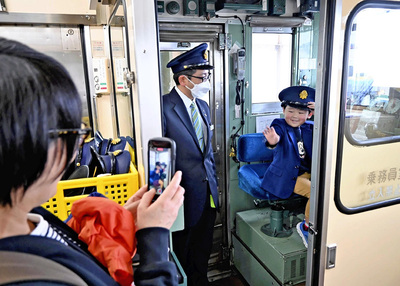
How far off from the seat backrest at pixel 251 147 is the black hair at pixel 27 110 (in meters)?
2.67

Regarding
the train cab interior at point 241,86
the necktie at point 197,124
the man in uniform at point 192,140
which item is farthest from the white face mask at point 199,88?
the train cab interior at point 241,86

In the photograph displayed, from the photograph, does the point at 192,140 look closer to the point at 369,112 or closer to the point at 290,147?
the point at 290,147

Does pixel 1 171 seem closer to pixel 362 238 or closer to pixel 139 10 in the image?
pixel 139 10

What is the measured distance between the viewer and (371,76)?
1.67m

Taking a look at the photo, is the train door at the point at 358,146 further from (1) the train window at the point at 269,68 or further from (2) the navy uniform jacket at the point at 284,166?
(1) the train window at the point at 269,68

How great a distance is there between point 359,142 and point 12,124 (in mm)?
1651

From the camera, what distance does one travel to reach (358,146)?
65.4 inches

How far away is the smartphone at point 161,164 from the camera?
0.98m

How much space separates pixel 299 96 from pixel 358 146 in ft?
4.13

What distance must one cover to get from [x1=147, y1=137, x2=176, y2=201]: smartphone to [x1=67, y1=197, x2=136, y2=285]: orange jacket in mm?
129

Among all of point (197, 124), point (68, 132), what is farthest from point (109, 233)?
point (197, 124)

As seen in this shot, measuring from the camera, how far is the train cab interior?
1.73 meters

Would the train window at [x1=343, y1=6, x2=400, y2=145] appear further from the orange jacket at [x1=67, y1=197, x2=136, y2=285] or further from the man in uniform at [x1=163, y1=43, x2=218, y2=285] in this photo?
the orange jacket at [x1=67, y1=197, x2=136, y2=285]

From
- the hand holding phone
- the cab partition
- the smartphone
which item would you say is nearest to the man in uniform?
the cab partition
